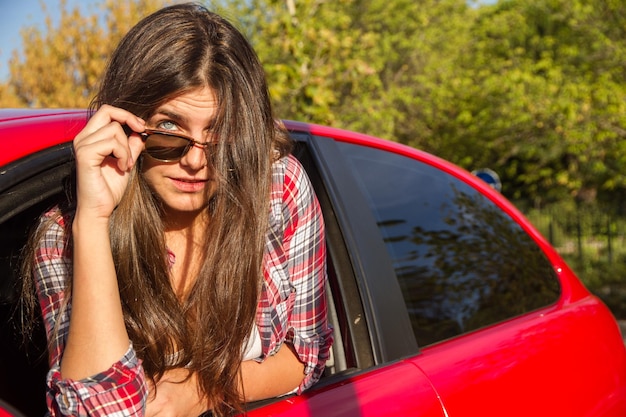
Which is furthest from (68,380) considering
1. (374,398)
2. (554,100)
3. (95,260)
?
(554,100)

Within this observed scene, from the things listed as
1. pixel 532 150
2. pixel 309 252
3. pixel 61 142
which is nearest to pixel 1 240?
pixel 61 142

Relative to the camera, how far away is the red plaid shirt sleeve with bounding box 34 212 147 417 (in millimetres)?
1289

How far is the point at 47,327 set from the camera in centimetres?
142

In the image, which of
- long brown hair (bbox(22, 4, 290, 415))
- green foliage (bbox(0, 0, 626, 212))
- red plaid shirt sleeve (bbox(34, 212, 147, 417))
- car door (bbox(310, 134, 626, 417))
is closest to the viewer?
red plaid shirt sleeve (bbox(34, 212, 147, 417))

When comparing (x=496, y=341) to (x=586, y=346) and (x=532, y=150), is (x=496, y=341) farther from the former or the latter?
(x=532, y=150)

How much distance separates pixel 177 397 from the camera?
1.45 m

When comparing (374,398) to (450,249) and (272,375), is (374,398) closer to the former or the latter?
(272,375)

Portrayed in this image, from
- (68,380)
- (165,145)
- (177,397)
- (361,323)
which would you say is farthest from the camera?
(361,323)

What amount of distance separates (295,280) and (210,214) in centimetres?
25

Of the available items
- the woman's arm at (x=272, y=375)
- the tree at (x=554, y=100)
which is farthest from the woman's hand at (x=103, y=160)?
the tree at (x=554, y=100)

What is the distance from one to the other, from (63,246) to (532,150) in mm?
13446

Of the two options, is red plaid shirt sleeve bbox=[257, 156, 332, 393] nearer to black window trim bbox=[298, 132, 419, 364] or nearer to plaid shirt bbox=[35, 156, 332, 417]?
plaid shirt bbox=[35, 156, 332, 417]

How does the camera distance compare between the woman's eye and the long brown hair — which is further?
the woman's eye

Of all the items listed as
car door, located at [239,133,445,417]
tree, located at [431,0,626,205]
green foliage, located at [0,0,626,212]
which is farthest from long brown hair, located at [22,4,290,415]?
tree, located at [431,0,626,205]
